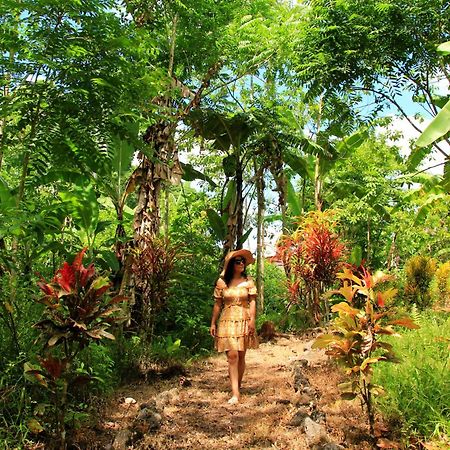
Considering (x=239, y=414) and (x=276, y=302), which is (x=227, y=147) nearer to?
(x=276, y=302)

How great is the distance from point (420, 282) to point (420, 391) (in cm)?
700

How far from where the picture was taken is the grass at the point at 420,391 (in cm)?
381

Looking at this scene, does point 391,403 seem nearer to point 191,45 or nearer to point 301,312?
point 301,312

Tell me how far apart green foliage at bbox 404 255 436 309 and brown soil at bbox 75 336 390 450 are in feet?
14.4

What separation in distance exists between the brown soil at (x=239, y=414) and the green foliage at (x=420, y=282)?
173 inches

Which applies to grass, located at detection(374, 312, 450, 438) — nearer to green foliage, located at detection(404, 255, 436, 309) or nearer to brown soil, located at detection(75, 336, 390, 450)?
brown soil, located at detection(75, 336, 390, 450)

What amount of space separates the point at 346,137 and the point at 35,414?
10.1 m

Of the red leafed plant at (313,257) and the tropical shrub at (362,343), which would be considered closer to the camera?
the tropical shrub at (362,343)

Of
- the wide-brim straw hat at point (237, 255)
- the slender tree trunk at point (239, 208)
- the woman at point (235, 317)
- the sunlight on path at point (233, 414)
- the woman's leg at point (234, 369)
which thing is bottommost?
the sunlight on path at point (233, 414)

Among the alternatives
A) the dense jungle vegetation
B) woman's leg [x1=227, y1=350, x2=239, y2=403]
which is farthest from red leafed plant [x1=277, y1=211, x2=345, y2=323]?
woman's leg [x1=227, y1=350, x2=239, y2=403]

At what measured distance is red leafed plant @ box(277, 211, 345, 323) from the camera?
28.8 ft

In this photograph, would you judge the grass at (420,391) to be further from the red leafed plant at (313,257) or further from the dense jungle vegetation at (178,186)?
the red leafed plant at (313,257)

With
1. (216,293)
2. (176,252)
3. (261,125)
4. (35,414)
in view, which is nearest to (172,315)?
(176,252)

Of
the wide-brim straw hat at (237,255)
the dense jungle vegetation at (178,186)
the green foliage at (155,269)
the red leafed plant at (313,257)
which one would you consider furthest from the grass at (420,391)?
the red leafed plant at (313,257)
